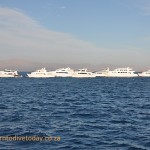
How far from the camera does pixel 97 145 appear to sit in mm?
21062

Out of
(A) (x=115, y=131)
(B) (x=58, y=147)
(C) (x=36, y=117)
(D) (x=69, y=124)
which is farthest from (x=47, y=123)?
(B) (x=58, y=147)

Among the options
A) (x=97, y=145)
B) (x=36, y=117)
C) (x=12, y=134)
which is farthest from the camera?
(x=36, y=117)

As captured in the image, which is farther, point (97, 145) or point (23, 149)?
point (97, 145)

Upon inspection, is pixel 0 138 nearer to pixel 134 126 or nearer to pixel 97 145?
pixel 97 145

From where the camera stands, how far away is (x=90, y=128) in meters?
26.9

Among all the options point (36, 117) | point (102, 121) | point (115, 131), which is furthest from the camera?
point (36, 117)

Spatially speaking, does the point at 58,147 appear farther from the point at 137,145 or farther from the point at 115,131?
the point at 115,131

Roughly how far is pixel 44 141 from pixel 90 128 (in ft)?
20.3

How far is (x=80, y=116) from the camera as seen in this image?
33.8 meters

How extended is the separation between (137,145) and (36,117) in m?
13.9

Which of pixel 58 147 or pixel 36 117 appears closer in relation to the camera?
pixel 58 147

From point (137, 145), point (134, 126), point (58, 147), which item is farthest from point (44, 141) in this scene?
point (134, 126)

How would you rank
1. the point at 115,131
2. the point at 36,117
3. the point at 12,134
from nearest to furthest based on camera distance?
the point at 12,134 → the point at 115,131 → the point at 36,117

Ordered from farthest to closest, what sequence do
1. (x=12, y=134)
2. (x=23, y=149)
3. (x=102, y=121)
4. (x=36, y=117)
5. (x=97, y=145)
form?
(x=36, y=117) < (x=102, y=121) < (x=12, y=134) < (x=97, y=145) < (x=23, y=149)
